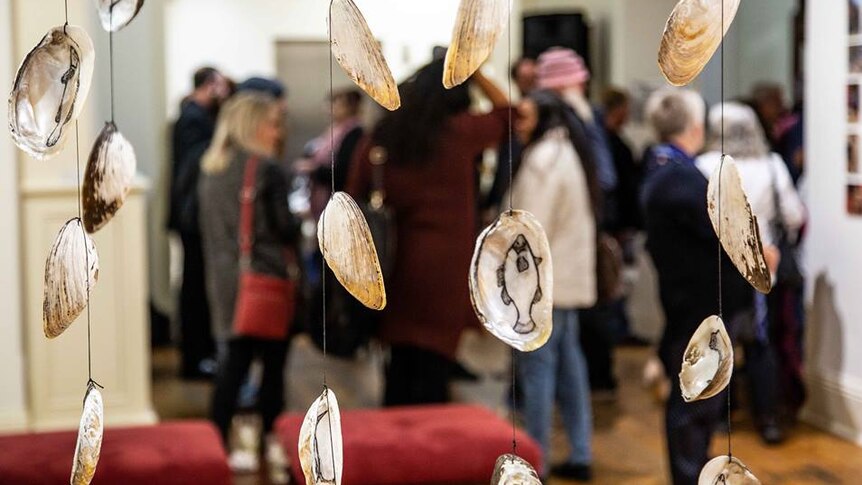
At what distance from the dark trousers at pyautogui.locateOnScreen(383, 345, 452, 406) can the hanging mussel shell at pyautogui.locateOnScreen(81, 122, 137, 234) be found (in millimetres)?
2869

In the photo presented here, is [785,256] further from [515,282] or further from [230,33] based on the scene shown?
[230,33]

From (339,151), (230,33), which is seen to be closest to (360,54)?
(339,151)

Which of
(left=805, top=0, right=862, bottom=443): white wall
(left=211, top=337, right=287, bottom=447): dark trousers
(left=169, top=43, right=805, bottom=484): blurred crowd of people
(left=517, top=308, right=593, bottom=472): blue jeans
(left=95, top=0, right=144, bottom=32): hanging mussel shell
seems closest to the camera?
(left=95, top=0, right=144, bottom=32): hanging mussel shell

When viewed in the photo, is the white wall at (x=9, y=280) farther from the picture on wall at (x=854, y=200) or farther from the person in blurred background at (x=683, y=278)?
the picture on wall at (x=854, y=200)

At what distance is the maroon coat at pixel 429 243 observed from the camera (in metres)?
3.62

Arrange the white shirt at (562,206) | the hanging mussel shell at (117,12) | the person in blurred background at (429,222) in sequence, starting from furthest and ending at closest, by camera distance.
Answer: the white shirt at (562,206)
the person in blurred background at (429,222)
the hanging mussel shell at (117,12)

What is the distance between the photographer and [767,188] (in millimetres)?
4312

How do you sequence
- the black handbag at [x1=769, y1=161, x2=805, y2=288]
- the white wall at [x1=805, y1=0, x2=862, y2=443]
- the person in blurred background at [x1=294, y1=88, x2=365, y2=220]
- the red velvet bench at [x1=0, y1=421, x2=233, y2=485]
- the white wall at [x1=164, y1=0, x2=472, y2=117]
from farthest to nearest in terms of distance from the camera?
the white wall at [x1=164, y1=0, x2=472, y2=117]
the person in blurred background at [x1=294, y1=88, x2=365, y2=220]
the white wall at [x1=805, y1=0, x2=862, y2=443]
the black handbag at [x1=769, y1=161, x2=805, y2=288]
the red velvet bench at [x1=0, y1=421, x2=233, y2=485]

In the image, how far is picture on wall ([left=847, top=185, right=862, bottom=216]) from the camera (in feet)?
14.5

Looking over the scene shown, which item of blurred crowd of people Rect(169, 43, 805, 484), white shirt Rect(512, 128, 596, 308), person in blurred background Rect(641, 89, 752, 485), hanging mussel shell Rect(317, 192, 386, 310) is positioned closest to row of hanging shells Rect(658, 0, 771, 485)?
hanging mussel shell Rect(317, 192, 386, 310)


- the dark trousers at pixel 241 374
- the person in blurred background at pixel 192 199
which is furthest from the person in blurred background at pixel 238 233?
the person in blurred background at pixel 192 199

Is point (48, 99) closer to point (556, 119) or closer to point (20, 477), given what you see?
point (20, 477)

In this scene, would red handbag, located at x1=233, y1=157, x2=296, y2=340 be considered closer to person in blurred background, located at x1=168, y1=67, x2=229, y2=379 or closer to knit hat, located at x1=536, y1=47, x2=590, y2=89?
knit hat, located at x1=536, y1=47, x2=590, y2=89

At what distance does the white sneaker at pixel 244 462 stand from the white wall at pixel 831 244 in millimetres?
2126
